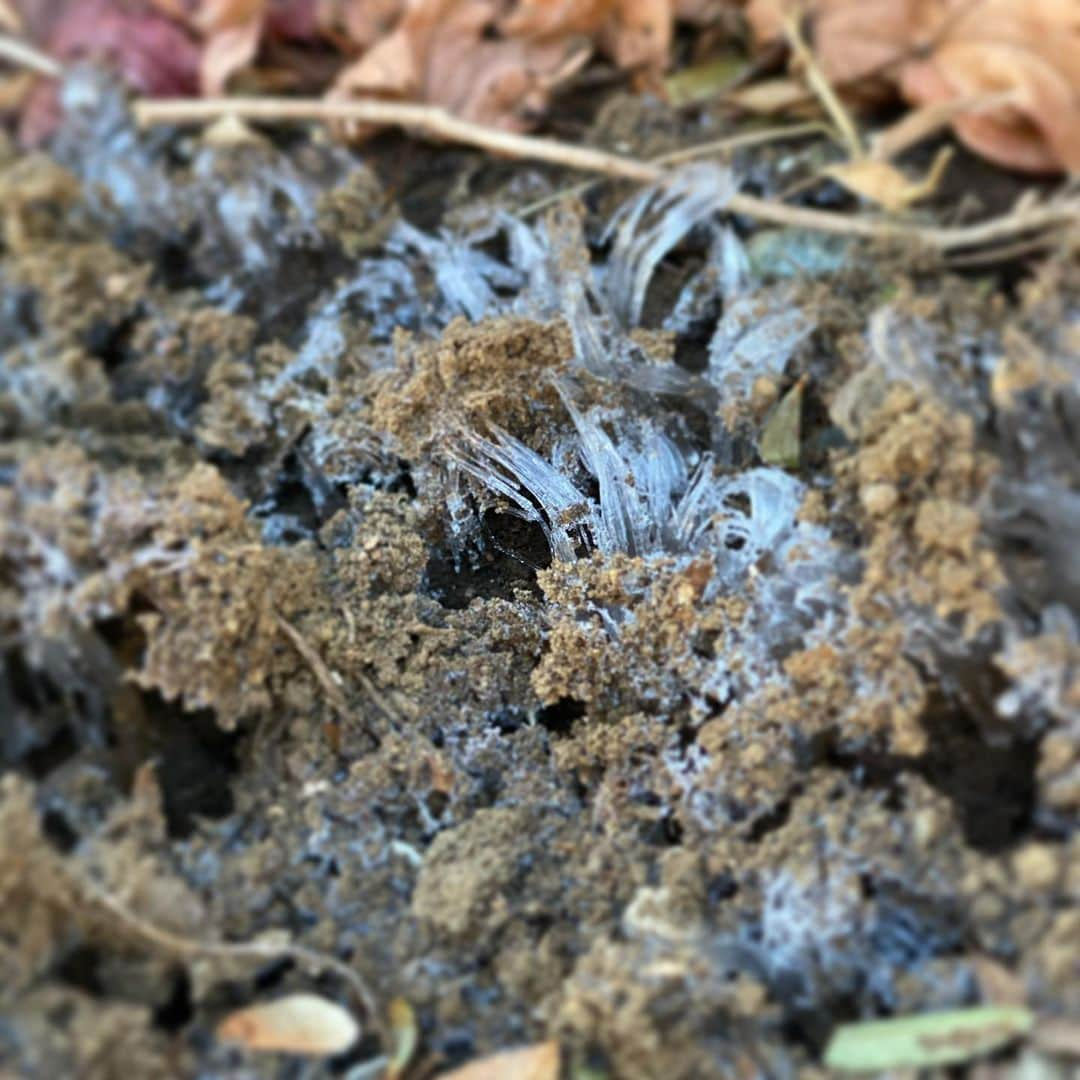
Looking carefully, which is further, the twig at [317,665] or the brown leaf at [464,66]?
the brown leaf at [464,66]

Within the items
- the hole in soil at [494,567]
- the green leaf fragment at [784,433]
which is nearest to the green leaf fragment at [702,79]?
the green leaf fragment at [784,433]

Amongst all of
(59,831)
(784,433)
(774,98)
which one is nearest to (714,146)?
(774,98)

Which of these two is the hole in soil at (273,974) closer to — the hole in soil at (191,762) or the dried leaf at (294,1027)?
the dried leaf at (294,1027)

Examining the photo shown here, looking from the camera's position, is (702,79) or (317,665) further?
(702,79)

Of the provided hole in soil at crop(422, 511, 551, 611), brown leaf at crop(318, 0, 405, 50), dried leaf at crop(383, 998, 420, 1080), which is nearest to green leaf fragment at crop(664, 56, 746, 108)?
brown leaf at crop(318, 0, 405, 50)

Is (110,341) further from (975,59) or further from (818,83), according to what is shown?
(975,59)

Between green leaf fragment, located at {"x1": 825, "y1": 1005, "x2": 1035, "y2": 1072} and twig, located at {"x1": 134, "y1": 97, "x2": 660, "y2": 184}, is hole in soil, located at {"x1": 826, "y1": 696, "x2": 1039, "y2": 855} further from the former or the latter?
twig, located at {"x1": 134, "y1": 97, "x2": 660, "y2": 184}
